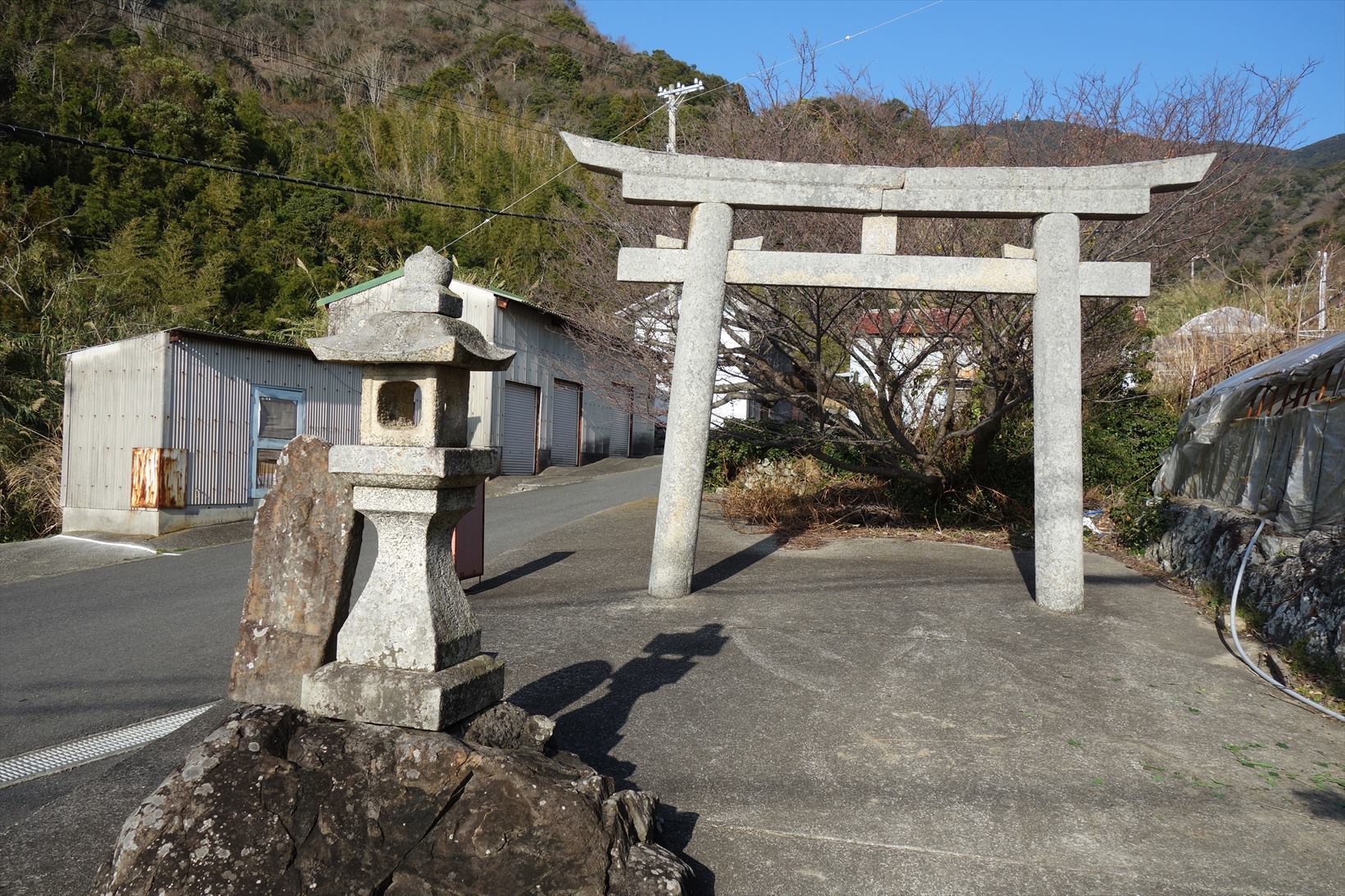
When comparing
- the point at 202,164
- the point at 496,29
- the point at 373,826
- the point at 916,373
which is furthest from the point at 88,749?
the point at 496,29

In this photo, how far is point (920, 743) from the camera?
463cm

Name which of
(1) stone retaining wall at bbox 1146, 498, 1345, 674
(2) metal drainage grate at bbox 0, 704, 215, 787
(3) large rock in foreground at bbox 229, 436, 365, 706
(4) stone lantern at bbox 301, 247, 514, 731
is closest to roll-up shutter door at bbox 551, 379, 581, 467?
(1) stone retaining wall at bbox 1146, 498, 1345, 674

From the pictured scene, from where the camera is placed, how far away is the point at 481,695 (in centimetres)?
357

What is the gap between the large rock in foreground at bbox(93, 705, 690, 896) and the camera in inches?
110

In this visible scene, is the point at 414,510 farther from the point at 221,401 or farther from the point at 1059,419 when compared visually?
the point at 221,401

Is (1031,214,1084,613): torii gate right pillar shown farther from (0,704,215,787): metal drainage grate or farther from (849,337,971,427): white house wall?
(0,704,215,787): metal drainage grate

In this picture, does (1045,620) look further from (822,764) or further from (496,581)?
(496,581)

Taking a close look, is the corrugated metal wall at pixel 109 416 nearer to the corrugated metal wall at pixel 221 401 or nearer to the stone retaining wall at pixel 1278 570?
the corrugated metal wall at pixel 221 401

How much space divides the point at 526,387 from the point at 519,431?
3.58ft

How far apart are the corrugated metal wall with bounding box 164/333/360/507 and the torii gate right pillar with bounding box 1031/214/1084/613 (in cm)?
1095

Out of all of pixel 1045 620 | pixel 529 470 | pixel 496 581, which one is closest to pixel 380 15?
pixel 529 470

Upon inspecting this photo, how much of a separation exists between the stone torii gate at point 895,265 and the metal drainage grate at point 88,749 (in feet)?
12.6

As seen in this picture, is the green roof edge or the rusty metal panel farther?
the green roof edge

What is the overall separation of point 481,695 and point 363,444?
3.84ft
